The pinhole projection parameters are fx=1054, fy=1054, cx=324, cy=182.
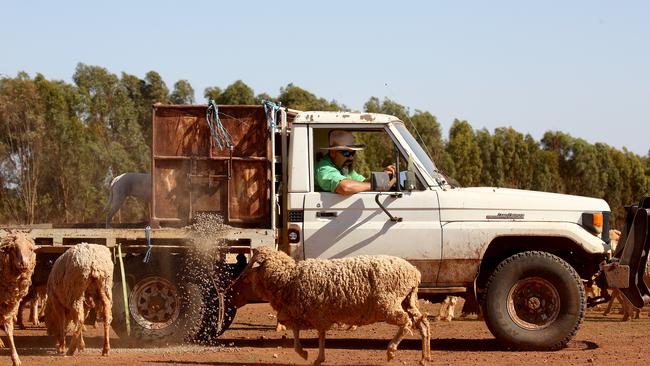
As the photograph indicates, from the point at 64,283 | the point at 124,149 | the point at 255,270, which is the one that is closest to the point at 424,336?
the point at 255,270

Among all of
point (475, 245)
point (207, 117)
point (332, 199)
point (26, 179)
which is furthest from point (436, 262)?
point (26, 179)

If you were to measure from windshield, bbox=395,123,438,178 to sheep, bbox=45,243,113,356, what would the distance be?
364cm

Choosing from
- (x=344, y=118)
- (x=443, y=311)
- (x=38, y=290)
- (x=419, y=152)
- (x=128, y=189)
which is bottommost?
(x=443, y=311)

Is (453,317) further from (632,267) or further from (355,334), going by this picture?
(632,267)

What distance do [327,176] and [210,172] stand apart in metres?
1.36

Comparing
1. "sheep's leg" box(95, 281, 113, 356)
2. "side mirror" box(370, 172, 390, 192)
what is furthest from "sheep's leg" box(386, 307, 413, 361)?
"sheep's leg" box(95, 281, 113, 356)

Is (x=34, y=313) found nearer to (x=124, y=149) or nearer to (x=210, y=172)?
(x=210, y=172)

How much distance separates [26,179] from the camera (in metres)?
30.0

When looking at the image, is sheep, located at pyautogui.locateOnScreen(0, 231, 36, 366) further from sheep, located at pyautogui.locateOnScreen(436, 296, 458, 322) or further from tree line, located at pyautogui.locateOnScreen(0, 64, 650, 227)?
tree line, located at pyautogui.locateOnScreen(0, 64, 650, 227)

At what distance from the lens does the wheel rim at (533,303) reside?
1202 cm

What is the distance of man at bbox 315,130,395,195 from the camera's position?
12.0m

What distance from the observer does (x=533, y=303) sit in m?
12.1

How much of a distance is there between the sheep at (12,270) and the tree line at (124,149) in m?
11.0

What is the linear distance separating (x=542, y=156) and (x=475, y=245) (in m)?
30.8
